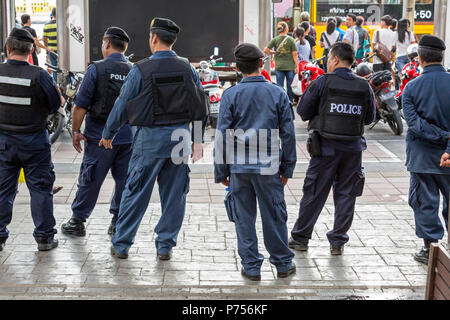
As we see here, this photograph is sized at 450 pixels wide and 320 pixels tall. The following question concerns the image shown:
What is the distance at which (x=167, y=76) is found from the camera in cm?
604

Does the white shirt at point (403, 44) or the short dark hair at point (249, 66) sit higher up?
the short dark hair at point (249, 66)

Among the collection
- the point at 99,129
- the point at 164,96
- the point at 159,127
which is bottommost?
the point at 99,129

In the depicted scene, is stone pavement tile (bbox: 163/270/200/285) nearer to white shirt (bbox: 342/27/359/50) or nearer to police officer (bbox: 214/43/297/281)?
police officer (bbox: 214/43/297/281)

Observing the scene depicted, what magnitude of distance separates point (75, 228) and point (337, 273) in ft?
7.88

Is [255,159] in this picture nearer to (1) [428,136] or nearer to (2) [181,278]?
(2) [181,278]

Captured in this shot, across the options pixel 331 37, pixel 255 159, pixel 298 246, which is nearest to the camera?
pixel 255 159

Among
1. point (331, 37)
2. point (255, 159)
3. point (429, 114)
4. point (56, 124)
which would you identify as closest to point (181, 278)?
point (255, 159)

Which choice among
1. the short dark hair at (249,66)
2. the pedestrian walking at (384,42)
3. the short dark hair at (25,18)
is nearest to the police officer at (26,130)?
the short dark hair at (249,66)

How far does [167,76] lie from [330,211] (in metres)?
2.68

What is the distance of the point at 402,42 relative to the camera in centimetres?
1608

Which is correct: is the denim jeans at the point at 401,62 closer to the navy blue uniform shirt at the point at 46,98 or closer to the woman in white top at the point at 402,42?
the woman in white top at the point at 402,42

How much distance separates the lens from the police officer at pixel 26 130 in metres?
6.29

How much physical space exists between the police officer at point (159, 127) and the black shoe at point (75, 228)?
0.75 m

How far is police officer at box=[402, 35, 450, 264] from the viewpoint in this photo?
20.5 ft
